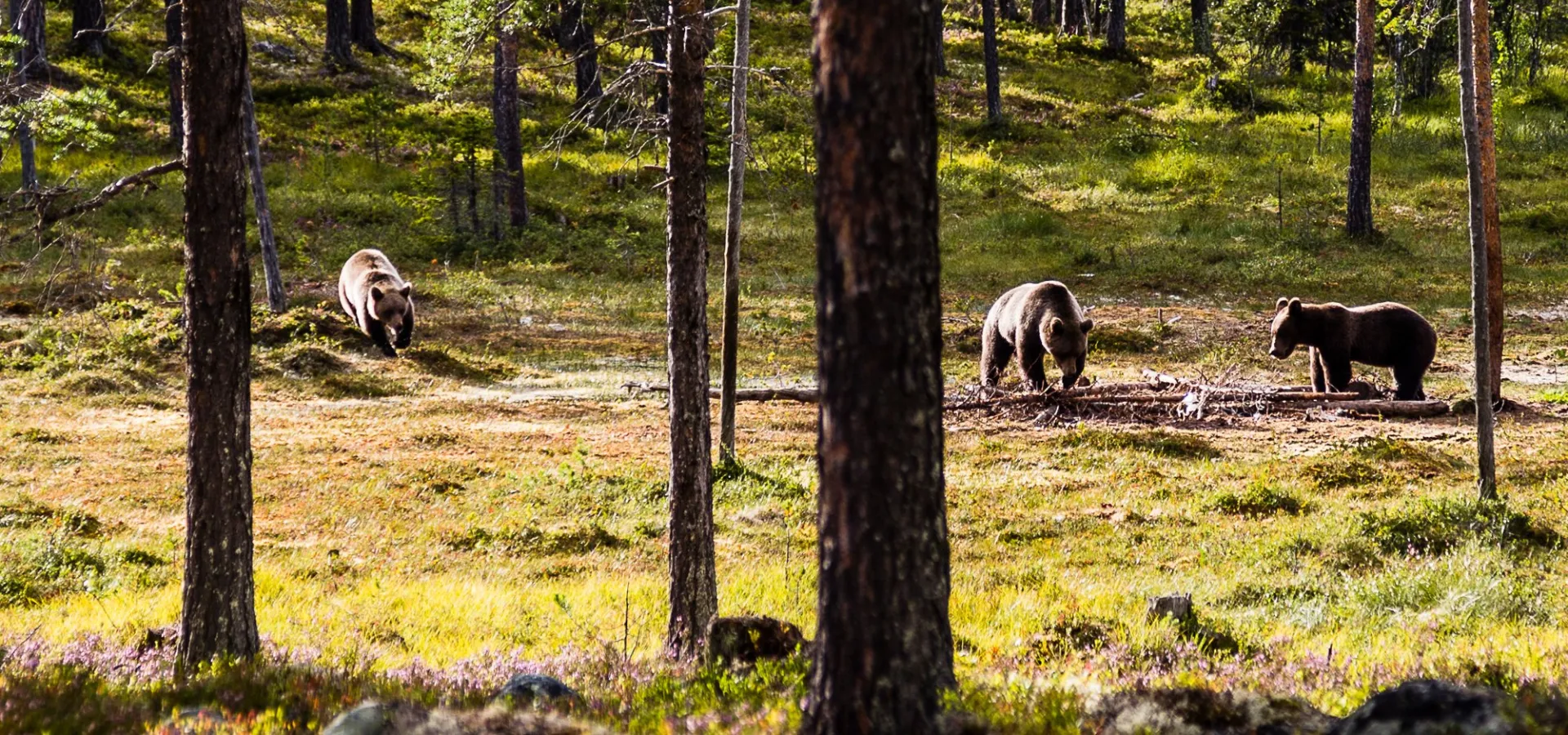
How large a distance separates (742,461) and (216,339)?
8.92 meters

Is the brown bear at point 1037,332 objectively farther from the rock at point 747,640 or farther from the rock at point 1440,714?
the rock at point 1440,714

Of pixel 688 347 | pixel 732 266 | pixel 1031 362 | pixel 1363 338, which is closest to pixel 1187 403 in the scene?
pixel 1031 362

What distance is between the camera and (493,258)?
3309cm

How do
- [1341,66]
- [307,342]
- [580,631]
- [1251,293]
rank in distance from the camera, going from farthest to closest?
[1341,66] → [1251,293] → [307,342] → [580,631]

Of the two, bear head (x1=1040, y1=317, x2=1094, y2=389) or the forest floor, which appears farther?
bear head (x1=1040, y1=317, x2=1094, y2=389)

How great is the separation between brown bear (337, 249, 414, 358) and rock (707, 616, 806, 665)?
56.6 feet

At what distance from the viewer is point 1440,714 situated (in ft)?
14.3

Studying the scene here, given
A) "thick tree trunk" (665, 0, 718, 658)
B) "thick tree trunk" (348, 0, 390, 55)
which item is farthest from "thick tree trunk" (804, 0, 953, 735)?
"thick tree trunk" (348, 0, 390, 55)

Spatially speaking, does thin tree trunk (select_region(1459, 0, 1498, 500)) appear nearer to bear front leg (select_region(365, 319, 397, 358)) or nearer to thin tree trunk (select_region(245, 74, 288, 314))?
bear front leg (select_region(365, 319, 397, 358))

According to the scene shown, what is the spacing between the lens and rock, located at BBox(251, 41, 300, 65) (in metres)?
49.2

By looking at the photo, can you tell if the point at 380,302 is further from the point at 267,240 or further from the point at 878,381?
the point at 878,381

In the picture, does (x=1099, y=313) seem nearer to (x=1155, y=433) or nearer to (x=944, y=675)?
(x=1155, y=433)

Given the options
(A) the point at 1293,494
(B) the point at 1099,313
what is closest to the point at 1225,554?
(A) the point at 1293,494

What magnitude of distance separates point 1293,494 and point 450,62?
10.3 meters
